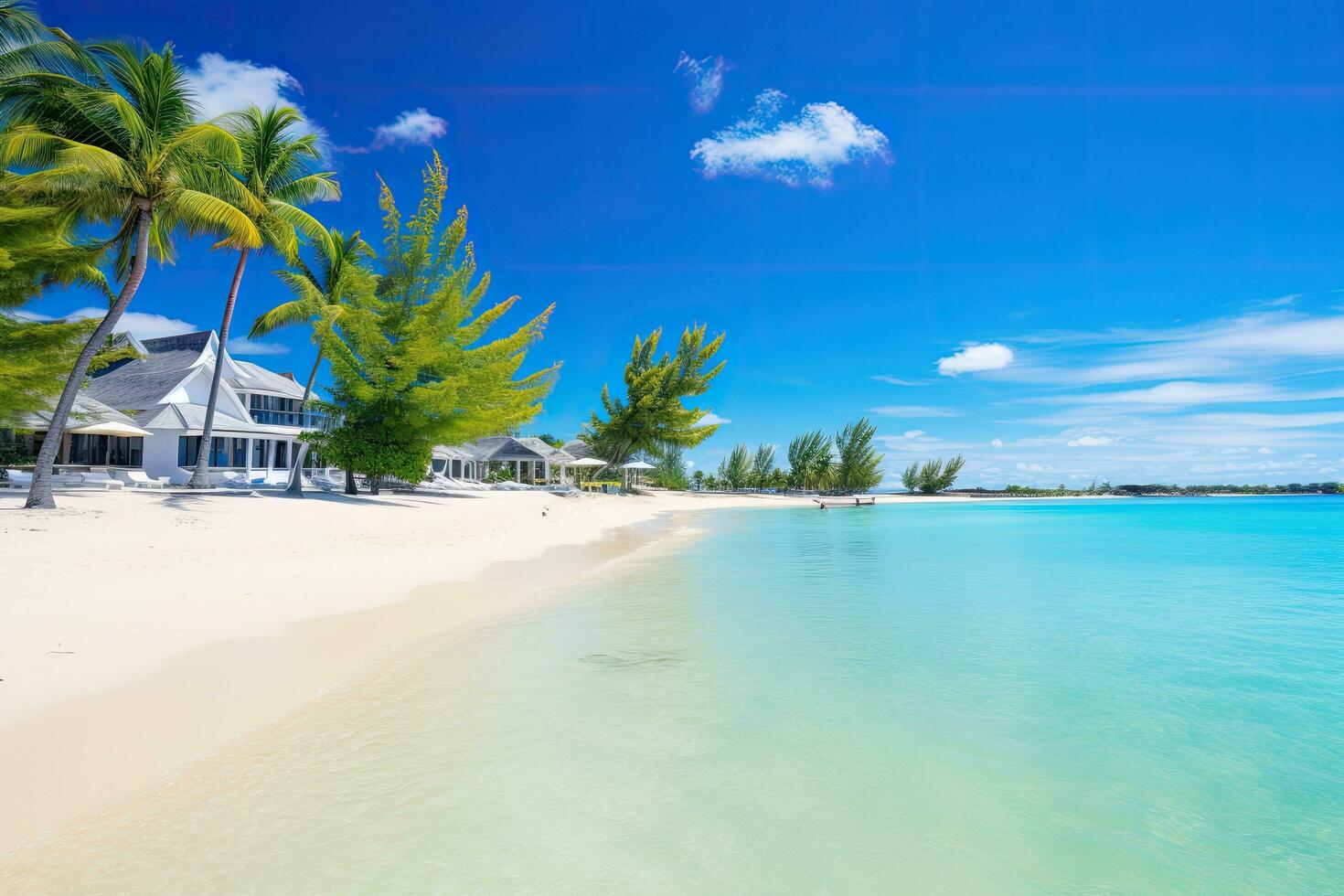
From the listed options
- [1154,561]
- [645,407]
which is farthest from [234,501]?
[645,407]

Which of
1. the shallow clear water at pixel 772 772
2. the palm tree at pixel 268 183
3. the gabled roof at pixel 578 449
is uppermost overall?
the palm tree at pixel 268 183

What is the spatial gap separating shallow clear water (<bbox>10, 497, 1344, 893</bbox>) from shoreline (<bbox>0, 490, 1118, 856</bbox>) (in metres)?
0.40

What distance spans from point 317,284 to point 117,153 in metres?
10.8

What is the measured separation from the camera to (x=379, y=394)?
755 inches

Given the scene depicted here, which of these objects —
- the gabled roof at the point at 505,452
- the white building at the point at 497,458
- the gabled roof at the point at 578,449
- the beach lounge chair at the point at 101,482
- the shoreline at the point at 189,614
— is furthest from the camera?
the gabled roof at the point at 578,449

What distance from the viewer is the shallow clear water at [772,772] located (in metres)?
3.22

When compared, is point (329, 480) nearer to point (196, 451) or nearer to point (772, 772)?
point (196, 451)

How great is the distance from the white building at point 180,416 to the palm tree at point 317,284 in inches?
92.5

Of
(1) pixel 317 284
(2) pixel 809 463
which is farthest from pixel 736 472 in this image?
(1) pixel 317 284

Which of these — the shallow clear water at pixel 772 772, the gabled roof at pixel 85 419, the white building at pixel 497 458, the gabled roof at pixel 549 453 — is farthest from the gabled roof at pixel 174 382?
the shallow clear water at pixel 772 772

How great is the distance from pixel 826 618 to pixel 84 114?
1658 cm

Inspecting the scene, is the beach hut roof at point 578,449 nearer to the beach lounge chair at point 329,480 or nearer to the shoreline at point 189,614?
the beach lounge chair at point 329,480

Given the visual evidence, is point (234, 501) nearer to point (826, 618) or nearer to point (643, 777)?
point (826, 618)

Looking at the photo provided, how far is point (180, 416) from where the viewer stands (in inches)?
929
